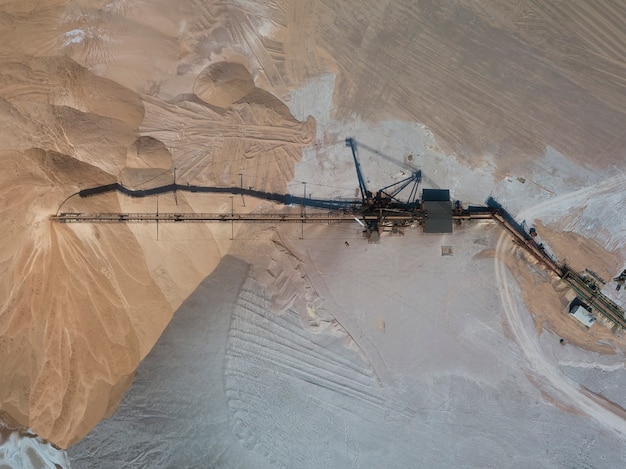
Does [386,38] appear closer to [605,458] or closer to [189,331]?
[189,331]

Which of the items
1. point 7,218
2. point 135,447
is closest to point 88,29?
point 7,218

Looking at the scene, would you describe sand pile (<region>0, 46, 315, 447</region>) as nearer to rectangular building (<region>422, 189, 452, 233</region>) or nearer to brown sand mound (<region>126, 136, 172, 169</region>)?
brown sand mound (<region>126, 136, 172, 169</region>)

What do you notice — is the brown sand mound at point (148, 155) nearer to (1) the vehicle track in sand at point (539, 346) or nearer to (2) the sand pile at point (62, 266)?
(2) the sand pile at point (62, 266)

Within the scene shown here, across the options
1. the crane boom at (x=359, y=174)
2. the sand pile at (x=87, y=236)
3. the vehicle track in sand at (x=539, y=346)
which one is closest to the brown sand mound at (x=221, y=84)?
the sand pile at (x=87, y=236)

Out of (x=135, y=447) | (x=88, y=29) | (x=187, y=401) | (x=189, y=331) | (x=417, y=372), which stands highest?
(x=88, y=29)

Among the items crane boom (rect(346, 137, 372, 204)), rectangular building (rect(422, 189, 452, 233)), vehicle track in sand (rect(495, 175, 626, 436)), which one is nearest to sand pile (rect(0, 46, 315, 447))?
crane boom (rect(346, 137, 372, 204))

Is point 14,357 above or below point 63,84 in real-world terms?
below

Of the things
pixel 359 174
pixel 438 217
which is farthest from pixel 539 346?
pixel 359 174

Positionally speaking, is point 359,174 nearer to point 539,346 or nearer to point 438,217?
point 438,217
